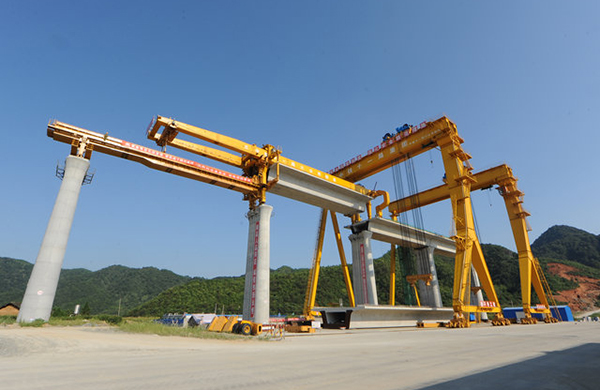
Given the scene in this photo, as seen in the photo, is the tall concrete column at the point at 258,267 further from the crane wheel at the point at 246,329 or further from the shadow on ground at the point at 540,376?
the shadow on ground at the point at 540,376

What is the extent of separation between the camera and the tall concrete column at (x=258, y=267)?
19416 mm

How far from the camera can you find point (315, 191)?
26297mm

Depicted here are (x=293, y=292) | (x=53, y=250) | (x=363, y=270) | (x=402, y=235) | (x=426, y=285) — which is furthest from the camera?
(x=293, y=292)

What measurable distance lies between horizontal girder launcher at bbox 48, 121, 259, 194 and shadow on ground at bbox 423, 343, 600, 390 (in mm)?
18705

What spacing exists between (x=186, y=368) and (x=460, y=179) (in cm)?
2643

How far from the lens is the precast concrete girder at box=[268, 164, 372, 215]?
24.0 meters

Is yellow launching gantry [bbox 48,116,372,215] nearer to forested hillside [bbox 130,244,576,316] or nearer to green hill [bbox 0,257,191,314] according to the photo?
forested hillside [bbox 130,244,576,316]

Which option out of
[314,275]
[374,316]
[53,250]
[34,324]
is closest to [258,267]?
[314,275]

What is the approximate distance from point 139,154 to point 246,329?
499 inches

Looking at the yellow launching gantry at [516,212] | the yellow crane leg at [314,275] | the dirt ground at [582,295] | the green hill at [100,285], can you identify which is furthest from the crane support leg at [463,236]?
the green hill at [100,285]

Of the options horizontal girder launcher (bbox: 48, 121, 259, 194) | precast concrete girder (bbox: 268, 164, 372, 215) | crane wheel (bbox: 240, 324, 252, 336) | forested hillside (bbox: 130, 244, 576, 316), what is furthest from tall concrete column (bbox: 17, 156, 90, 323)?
forested hillside (bbox: 130, 244, 576, 316)

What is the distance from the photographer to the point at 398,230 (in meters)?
33.1

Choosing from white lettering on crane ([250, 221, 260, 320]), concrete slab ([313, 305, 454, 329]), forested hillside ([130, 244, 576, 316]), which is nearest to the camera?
white lettering on crane ([250, 221, 260, 320])

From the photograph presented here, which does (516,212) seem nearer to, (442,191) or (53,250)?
(442,191)
